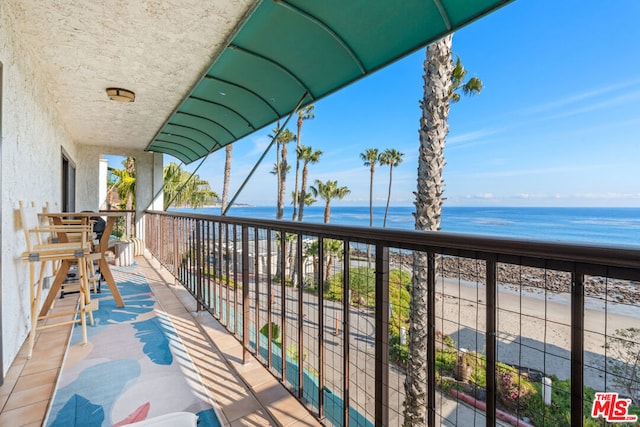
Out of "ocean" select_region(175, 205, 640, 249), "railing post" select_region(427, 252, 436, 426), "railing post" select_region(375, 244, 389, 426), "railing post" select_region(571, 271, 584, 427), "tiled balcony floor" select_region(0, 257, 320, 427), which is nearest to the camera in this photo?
"railing post" select_region(571, 271, 584, 427)

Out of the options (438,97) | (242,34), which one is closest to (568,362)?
(242,34)

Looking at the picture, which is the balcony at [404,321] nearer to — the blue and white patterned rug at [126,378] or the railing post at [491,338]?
the railing post at [491,338]

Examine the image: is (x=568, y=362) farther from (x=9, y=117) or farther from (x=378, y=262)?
Answer: (x=9, y=117)

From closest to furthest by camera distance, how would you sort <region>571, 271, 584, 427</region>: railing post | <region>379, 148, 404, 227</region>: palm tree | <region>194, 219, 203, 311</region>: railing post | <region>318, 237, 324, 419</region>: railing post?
<region>571, 271, 584, 427</region>: railing post
<region>318, 237, 324, 419</region>: railing post
<region>194, 219, 203, 311</region>: railing post
<region>379, 148, 404, 227</region>: palm tree

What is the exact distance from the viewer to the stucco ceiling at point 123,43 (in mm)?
1960

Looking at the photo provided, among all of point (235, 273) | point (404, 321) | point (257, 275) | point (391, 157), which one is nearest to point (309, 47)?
point (257, 275)

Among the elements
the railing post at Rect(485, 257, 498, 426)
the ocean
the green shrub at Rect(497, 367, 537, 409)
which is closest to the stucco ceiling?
the railing post at Rect(485, 257, 498, 426)

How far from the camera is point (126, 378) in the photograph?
Answer: 6.33 ft

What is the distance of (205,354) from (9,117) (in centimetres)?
216

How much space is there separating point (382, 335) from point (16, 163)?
2849 mm

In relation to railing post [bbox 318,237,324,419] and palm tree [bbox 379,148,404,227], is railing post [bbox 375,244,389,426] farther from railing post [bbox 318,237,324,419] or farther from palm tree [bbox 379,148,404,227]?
palm tree [bbox 379,148,404,227]

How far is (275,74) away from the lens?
2547 mm

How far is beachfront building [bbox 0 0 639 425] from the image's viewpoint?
81 cm

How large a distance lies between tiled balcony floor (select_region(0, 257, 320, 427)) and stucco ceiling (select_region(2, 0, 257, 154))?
7.70 feet
